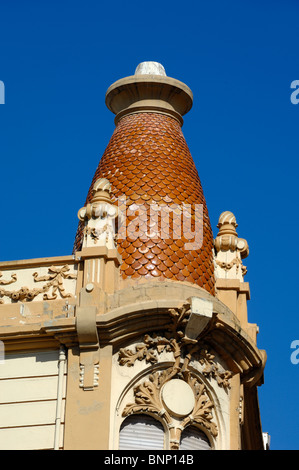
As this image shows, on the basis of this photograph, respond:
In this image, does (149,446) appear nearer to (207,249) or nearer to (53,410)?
(53,410)

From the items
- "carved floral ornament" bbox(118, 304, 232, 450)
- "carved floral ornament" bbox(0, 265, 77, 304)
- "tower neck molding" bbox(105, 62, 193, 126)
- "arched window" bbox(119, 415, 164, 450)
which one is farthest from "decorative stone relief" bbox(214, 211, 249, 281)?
"arched window" bbox(119, 415, 164, 450)

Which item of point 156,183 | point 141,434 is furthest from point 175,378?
point 156,183

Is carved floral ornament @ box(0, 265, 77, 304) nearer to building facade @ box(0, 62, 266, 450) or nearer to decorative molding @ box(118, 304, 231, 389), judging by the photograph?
building facade @ box(0, 62, 266, 450)

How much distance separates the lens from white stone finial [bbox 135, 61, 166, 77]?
30.4 m

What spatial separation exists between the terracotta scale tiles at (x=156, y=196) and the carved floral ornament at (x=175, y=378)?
156 centimetres

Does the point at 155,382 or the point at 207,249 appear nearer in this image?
the point at 155,382

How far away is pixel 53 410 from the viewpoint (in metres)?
25.2

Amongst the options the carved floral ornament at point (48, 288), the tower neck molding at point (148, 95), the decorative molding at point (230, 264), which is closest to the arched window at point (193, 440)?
the carved floral ornament at point (48, 288)

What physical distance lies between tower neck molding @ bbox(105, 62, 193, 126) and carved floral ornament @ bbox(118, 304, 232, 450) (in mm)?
6210

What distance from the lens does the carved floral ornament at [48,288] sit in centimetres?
2641

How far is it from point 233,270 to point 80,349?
4519 millimetres

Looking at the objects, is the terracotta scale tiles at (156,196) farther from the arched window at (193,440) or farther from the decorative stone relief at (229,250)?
the arched window at (193,440)

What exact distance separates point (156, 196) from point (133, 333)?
365 centimetres
